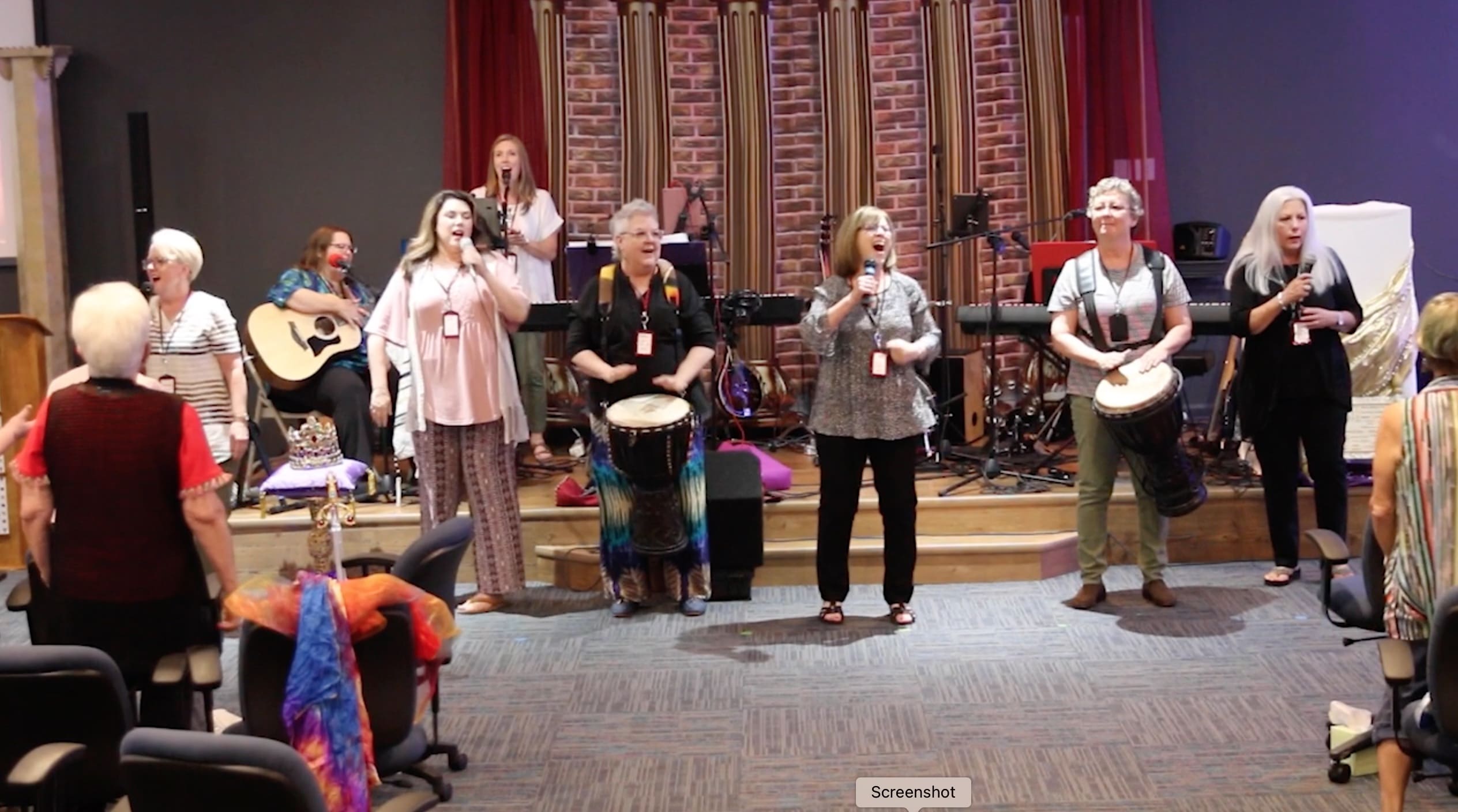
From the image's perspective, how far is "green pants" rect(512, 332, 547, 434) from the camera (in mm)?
6762

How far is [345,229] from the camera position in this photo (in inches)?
297

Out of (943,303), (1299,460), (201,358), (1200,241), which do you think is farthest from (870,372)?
(1200,241)

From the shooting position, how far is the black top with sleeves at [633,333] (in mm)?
4945

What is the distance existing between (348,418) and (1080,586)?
3291mm

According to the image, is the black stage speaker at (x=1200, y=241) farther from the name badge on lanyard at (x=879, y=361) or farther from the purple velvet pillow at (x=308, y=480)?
the purple velvet pillow at (x=308, y=480)

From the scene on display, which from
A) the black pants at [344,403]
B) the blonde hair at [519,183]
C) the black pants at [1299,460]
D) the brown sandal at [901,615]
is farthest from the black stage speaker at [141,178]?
the black pants at [1299,460]

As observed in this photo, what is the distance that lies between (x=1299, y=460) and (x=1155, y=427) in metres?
1.09

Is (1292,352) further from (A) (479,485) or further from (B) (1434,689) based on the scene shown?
(A) (479,485)

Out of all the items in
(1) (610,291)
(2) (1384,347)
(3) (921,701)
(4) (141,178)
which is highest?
(4) (141,178)

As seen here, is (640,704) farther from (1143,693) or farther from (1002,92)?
(1002,92)

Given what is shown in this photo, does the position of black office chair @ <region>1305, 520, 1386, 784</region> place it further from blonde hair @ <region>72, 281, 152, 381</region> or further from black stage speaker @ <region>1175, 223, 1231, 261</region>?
black stage speaker @ <region>1175, 223, 1231, 261</region>

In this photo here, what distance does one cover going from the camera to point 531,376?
22.2ft

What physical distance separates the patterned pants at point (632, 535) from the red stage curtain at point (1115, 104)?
3.44 m

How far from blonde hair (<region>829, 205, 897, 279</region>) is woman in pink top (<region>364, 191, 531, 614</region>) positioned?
1.19m
